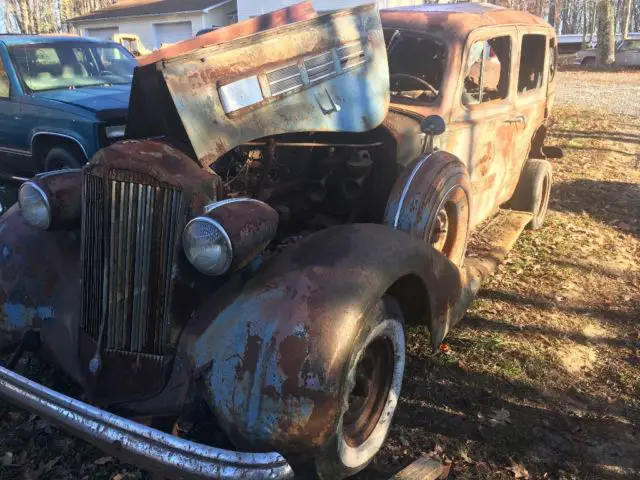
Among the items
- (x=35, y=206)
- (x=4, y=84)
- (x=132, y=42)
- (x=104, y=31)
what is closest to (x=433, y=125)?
(x=35, y=206)

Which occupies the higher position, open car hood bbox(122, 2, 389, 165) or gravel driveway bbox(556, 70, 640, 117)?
open car hood bbox(122, 2, 389, 165)

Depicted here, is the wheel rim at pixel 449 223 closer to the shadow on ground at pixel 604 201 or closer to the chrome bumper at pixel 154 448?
the chrome bumper at pixel 154 448

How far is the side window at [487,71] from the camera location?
4.20m

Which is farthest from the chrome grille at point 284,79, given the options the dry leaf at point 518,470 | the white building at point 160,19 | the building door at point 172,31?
the building door at point 172,31

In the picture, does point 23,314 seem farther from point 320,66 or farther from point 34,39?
point 34,39

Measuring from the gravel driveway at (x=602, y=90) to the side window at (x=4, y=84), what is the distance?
12.7m

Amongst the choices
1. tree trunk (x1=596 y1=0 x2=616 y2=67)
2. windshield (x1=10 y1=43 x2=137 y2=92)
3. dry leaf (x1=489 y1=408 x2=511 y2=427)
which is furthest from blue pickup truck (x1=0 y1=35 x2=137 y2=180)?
tree trunk (x1=596 y1=0 x2=616 y2=67)

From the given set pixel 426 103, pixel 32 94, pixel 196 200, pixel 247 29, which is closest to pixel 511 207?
pixel 426 103

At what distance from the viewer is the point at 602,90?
18484 mm

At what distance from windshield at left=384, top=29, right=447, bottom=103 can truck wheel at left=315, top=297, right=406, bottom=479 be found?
2.01 metres

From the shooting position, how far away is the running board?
10.8ft

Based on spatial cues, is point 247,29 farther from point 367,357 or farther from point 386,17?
point 367,357

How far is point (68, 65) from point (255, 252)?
6.19m

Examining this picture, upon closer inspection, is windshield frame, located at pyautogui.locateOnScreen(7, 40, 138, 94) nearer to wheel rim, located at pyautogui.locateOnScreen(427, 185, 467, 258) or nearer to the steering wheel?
the steering wheel
